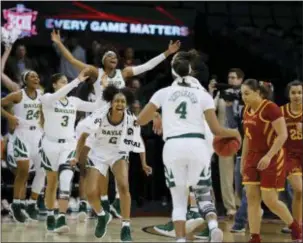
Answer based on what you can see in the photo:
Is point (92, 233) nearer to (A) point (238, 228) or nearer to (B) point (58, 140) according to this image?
(B) point (58, 140)

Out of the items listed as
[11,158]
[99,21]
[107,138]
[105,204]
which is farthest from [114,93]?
[99,21]

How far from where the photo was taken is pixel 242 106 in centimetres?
615

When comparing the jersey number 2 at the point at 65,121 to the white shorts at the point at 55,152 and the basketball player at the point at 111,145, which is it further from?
the basketball player at the point at 111,145

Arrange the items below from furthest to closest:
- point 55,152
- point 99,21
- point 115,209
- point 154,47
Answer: point 99,21 → point 154,47 → point 115,209 → point 55,152

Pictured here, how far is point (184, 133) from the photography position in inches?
188

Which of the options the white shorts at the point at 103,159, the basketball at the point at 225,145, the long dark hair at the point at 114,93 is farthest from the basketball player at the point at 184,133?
the white shorts at the point at 103,159

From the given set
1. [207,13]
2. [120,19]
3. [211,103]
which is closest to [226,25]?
[207,13]

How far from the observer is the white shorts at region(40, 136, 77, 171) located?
669cm

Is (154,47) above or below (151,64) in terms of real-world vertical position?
above

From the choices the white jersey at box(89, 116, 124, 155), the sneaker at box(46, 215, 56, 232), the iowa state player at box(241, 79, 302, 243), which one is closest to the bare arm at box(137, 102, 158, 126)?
the iowa state player at box(241, 79, 302, 243)

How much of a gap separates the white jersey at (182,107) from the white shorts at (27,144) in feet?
10.0

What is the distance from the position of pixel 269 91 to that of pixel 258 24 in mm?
2878

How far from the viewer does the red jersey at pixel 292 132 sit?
6.37 m

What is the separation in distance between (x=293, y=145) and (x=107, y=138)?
1.75 m
